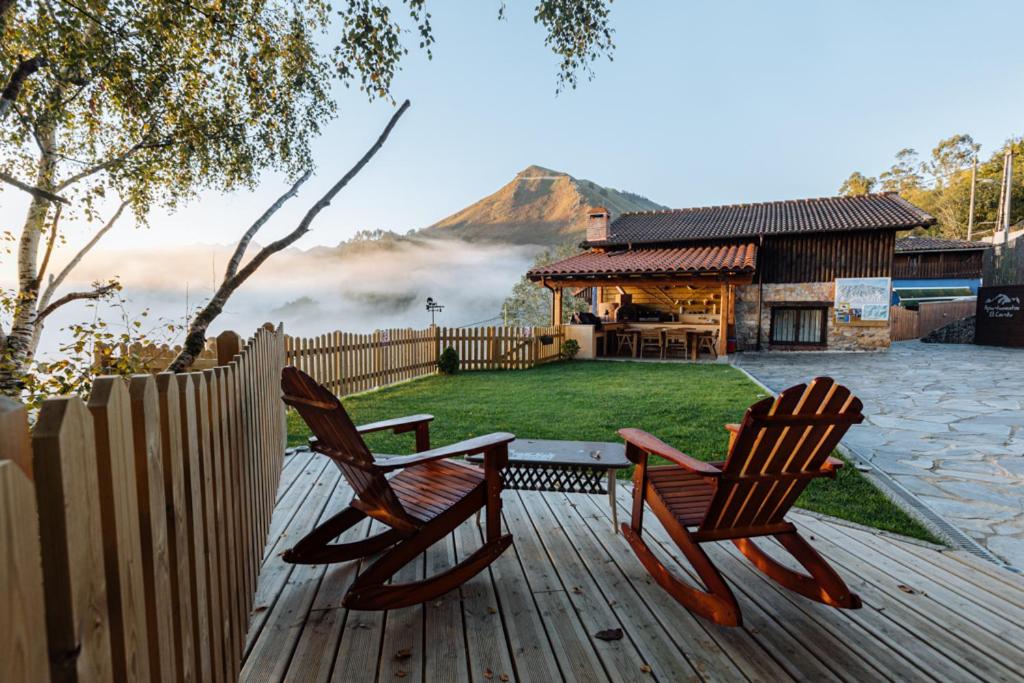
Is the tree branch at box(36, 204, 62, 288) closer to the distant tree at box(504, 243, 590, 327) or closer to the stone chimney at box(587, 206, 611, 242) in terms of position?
the stone chimney at box(587, 206, 611, 242)

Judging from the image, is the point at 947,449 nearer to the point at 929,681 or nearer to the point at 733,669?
the point at 929,681

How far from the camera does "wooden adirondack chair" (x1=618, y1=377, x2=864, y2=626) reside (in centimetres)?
202

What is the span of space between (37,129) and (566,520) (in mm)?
8034

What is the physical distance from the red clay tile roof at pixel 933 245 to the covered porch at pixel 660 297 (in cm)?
1425

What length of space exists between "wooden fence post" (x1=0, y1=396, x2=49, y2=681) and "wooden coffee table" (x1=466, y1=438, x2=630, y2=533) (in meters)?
2.27

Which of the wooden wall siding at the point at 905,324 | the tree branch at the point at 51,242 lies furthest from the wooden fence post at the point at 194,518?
the wooden wall siding at the point at 905,324

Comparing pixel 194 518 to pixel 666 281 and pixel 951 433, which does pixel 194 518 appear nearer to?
pixel 951 433

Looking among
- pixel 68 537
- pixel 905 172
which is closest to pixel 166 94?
pixel 68 537

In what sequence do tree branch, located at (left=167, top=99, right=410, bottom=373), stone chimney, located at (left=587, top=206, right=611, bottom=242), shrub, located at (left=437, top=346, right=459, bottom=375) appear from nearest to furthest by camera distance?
tree branch, located at (left=167, top=99, right=410, bottom=373), shrub, located at (left=437, top=346, right=459, bottom=375), stone chimney, located at (left=587, top=206, right=611, bottom=242)

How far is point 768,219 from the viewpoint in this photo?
1716cm

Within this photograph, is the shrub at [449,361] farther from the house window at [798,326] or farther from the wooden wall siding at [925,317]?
the wooden wall siding at [925,317]

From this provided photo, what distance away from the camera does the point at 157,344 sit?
7035 mm

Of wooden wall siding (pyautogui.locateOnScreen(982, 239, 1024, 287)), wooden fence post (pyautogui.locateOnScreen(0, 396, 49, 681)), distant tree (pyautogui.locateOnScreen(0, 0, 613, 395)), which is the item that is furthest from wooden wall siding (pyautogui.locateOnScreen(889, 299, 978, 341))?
wooden fence post (pyautogui.locateOnScreen(0, 396, 49, 681))

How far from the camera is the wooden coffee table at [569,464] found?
116 inches
